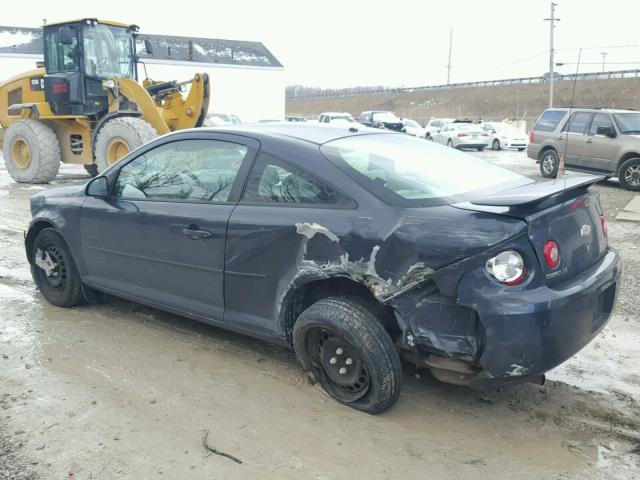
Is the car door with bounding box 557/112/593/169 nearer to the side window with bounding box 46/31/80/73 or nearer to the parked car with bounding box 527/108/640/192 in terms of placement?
the parked car with bounding box 527/108/640/192

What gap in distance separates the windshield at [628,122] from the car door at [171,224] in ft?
41.1

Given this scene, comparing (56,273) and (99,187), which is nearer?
(99,187)

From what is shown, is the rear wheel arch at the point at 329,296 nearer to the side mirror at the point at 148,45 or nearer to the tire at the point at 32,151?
the side mirror at the point at 148,45

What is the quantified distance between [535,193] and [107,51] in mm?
11726

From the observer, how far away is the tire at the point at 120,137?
1168cm

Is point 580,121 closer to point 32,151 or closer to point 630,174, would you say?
point 630,174

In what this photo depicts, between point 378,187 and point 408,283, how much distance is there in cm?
60

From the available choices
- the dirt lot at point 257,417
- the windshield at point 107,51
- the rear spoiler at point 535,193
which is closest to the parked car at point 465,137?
the windshield at point 107,51

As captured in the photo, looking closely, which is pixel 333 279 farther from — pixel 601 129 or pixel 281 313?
pixel 601 129

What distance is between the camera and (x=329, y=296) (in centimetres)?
368

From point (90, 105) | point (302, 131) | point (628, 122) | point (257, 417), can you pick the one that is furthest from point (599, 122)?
point (257, 417)

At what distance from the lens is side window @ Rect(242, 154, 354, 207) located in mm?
3594

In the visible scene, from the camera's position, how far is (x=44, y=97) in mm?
13883

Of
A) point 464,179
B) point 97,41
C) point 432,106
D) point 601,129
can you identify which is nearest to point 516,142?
point 601,129
